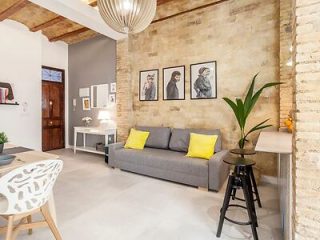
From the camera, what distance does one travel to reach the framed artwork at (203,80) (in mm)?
3893

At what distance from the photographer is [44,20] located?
465 cm

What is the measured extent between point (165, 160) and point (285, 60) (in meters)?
2.46

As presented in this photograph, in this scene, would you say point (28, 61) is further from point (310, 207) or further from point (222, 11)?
point (310, 207)

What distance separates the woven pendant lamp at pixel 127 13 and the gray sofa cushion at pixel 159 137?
2.47 meters

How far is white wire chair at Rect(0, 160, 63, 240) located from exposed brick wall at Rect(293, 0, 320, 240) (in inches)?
67.8

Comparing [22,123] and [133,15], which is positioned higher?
[133,15]

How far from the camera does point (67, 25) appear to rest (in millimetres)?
4945

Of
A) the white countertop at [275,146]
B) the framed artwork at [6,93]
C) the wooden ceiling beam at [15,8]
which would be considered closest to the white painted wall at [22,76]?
the framed artwork at [6,93]

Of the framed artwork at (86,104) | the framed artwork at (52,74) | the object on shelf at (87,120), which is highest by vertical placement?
the framed artwork at (52,74)

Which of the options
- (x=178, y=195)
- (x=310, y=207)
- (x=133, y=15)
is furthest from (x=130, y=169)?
→ (x=310, y=207)

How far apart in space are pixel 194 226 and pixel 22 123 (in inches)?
197

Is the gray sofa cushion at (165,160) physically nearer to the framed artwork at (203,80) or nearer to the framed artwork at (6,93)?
the framed artwork at (203,80)

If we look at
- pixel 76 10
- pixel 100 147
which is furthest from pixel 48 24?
pixel 100 147

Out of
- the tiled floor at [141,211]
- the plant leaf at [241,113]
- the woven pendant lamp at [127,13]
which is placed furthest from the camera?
the plant leaf at [241,113]
